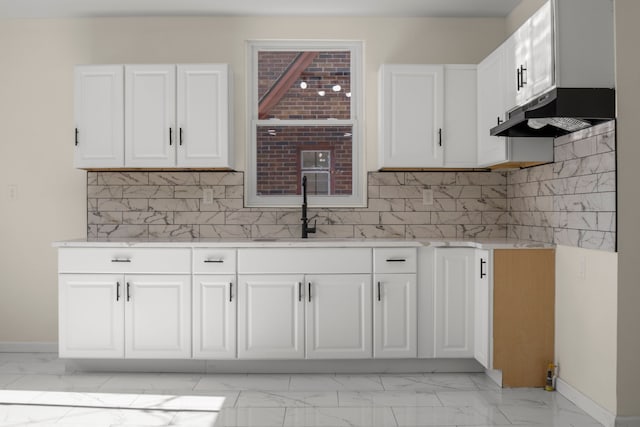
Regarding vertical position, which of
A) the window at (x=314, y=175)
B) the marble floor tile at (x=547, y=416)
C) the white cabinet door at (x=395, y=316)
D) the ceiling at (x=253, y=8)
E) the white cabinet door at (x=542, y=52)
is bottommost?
the marble floor tile at (x=547, y=416)

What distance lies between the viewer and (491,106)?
3.77m

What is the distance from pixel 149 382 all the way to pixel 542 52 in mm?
2990

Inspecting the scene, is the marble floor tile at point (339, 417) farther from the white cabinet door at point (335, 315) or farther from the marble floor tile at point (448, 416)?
the white cabinet door at point (335, 315)

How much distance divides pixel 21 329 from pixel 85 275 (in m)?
1.05

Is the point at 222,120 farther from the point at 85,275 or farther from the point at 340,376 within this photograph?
the point at 340,376

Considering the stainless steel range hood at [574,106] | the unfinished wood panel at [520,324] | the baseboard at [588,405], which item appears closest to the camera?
the stainless steel range hood at [574,106]

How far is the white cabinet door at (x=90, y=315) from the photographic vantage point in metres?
3.73

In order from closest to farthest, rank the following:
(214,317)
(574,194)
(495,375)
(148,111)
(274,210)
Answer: (574,194) < (495,375) < (214,317) < (148,111) < (274,210)

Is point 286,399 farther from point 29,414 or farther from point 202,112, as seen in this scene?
point 202,112

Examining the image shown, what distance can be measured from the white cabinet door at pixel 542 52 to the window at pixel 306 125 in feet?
5.12

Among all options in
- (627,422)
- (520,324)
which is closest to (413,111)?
(520,324)

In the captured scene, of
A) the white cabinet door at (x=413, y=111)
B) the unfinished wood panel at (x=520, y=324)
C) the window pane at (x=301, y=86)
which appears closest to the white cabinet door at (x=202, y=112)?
the window pane at (x=301, y=86)

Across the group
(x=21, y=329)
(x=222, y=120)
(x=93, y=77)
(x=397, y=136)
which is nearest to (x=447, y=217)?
(x=397, y=136)

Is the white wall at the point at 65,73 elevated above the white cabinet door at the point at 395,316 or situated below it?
above
